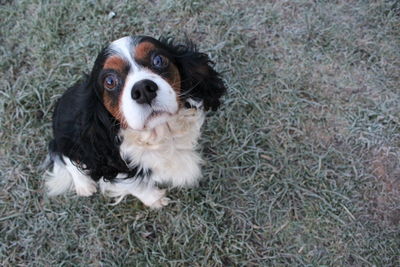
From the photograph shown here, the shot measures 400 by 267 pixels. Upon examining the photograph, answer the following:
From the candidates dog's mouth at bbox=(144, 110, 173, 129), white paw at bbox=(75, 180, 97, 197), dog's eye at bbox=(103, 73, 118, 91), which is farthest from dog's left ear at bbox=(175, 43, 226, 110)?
white paw at bbox=(75, 180, 97, 197)

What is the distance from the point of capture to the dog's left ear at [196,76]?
7.20 feet

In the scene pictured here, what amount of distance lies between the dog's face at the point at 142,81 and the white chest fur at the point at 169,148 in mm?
121

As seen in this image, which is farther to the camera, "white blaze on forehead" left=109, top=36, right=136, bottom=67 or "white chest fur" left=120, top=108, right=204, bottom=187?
"white chest fur" left=120, top=108, right=204, bottom=187

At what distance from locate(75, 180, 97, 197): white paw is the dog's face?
0.92 m

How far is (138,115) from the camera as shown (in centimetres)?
184

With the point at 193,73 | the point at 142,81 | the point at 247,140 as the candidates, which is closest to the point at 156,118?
the point at 142,81

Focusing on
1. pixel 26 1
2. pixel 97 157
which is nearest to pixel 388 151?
pixel 97 157

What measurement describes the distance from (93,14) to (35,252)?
204 centimetres

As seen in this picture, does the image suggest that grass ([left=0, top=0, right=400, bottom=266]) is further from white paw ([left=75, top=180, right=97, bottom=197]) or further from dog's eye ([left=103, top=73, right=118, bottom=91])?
dog's eye ([left=103, top=73, right=118, bottom=91])

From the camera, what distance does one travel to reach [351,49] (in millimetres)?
3365

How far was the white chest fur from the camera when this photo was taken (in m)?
2.15

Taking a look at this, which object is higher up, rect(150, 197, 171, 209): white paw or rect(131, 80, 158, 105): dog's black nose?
rect(131, 80, 158, 105): dog's black nose

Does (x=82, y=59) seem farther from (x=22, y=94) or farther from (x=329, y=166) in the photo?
(x=329, y=166)

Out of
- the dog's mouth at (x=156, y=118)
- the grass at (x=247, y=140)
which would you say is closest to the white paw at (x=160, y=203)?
the grass at (x=247, y=140)
